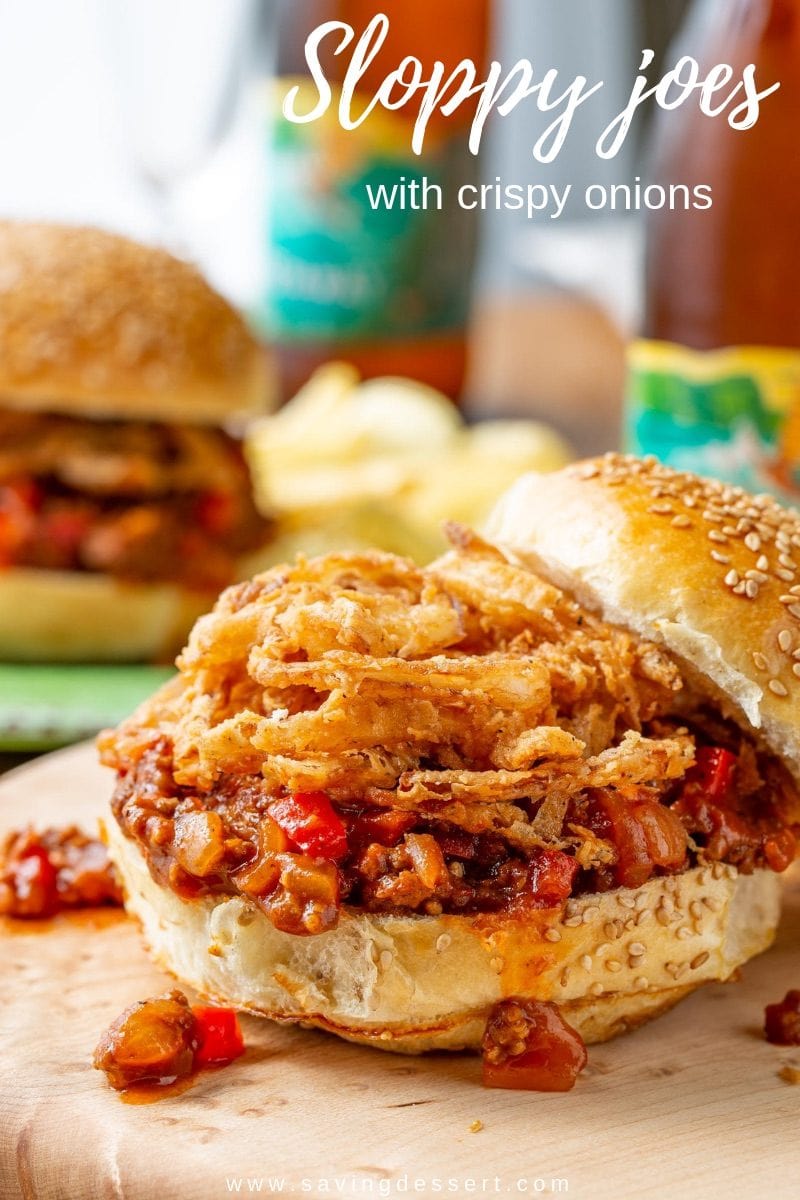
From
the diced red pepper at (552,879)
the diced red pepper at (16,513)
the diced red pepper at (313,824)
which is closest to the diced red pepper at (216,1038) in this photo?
the diced red pepper at (313,824)

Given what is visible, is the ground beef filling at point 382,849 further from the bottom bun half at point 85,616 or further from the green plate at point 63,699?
the bottom bun half at point 85,616

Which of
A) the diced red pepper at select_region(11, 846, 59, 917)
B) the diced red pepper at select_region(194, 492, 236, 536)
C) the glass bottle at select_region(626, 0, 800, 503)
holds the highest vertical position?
the glass bottle at select_region(626, 0, 800, 503)

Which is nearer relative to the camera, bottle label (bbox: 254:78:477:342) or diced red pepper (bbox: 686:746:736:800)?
diced red pepper (bbox: 686:746:736:800)

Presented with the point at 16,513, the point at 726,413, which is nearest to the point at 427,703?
the point at 726,413

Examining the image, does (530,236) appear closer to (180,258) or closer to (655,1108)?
(180,258)

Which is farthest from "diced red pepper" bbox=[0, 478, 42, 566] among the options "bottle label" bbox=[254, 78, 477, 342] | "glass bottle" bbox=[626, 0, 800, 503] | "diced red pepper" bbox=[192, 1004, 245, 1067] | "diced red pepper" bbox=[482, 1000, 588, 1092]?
"diced red pepper" bbox=[482, 1000, 588, 1092]

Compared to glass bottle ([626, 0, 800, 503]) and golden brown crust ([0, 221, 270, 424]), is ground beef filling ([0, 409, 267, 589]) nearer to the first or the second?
golden brown crust ([0, 221, 270, 424])

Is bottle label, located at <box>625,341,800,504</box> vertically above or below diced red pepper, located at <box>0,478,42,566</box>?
above
